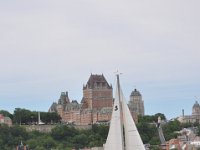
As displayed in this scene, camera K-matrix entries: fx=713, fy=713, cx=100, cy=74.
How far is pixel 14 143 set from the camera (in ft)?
320

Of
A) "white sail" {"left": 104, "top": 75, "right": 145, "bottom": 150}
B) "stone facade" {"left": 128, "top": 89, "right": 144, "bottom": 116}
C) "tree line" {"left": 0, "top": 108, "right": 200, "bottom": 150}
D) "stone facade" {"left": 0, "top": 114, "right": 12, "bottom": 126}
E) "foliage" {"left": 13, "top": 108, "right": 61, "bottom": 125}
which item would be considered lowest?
"white sail" {"left": 104, "top": 75, "right": 145, "bottom": 150}

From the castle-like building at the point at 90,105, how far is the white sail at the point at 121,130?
100 metres

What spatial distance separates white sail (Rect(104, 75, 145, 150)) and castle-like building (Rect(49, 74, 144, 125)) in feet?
329

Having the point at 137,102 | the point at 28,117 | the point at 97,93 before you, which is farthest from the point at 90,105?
the point at 137,102

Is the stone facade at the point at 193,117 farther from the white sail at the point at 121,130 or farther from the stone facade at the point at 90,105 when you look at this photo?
the white sail at the point at 121,130

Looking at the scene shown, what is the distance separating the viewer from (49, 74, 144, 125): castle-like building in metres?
134

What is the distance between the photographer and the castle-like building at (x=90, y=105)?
13350 centimetres

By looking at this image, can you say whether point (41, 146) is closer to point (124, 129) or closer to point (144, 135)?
point (144, 135)

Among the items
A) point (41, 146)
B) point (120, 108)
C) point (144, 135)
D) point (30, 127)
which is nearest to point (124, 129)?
point (120, 108)

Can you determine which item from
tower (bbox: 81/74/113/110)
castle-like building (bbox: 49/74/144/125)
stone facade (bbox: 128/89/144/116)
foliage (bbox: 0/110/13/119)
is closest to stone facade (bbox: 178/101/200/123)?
stone facade (bbox: 128/89/144/116)

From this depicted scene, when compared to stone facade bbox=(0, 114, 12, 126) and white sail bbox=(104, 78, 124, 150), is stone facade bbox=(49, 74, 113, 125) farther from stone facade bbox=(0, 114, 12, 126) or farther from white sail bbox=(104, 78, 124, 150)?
white sail bbox=(104, 78, 124, 150)

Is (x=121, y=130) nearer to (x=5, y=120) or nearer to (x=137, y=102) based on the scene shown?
(x=5, y=120)

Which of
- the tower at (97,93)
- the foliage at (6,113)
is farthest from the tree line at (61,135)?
the tower at (97,93)

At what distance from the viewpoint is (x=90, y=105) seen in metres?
138
